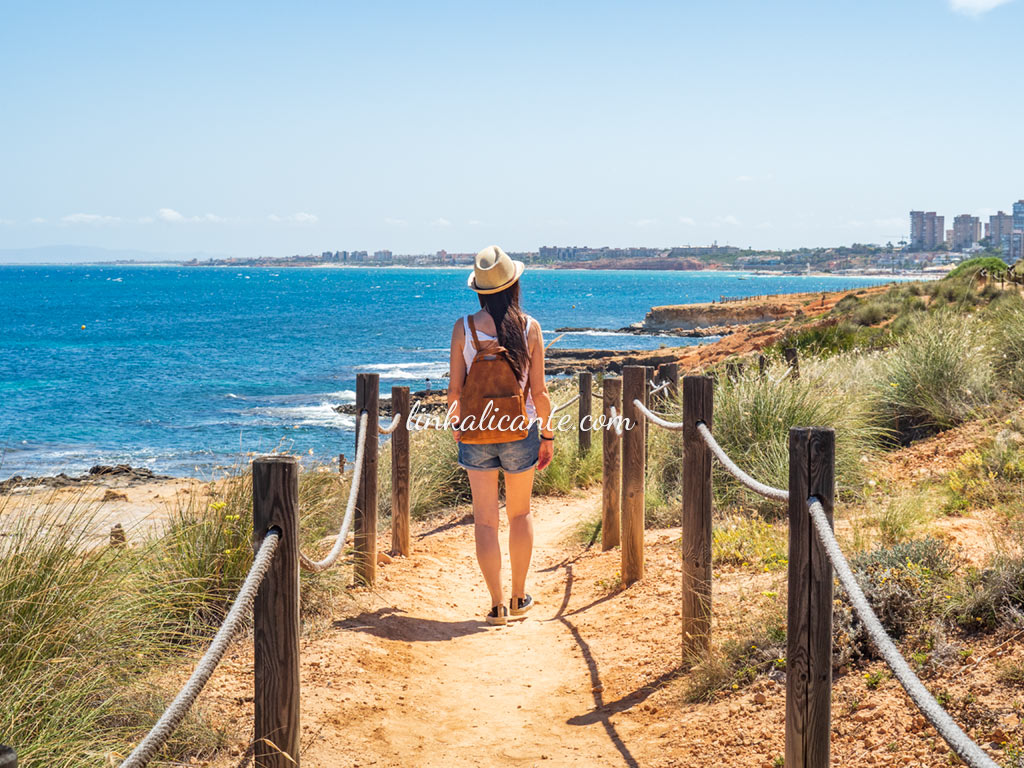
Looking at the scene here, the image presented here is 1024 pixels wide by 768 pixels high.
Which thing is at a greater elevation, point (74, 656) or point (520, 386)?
point (520, 386)

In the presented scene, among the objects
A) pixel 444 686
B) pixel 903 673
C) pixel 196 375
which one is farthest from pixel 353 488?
pixel 196 375

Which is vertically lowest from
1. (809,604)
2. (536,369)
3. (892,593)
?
(892,593)

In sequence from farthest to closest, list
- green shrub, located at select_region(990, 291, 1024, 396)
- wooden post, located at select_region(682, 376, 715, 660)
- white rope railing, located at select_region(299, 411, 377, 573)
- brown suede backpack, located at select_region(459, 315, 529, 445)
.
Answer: green shrub, located at select_region(990, 291, 1024, 396) → brown suede backpack, located at select_region(459, 315, 529, 445) → wooden post, located at select_region(682, 376, 715, 660) → white rope railing, located at select_region(299, 411, 377, 573)

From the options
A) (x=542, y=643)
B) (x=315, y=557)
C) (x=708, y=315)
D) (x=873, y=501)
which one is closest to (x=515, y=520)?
(x=542, y=643)

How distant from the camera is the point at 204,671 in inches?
93.4

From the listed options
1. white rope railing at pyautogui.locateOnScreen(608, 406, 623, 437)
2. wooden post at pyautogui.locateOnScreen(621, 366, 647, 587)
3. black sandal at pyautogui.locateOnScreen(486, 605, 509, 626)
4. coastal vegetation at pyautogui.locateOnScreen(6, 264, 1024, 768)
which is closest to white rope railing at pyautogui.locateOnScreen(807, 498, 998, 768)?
coastal vegetation at pyautogui.locateOnScreen(6, 264, 1024, 768)

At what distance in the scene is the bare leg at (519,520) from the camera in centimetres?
585

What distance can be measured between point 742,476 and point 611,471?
3653 millimetres

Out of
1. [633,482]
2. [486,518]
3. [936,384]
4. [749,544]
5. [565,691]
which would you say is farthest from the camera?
[936,384]

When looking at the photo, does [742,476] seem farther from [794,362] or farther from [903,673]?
[794,362]

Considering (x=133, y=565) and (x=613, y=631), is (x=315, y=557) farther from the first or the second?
(x=613, y=631)

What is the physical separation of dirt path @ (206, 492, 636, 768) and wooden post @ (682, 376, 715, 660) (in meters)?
0.71

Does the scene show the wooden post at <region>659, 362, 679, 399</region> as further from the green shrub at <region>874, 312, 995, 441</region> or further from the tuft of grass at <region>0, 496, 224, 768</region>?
the tuft of grass at <region>0, 496, 224, 768</region>

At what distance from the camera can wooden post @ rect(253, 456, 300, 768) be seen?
3012 millimetres
